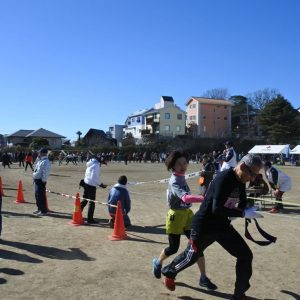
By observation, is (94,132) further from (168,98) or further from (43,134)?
(168,98)

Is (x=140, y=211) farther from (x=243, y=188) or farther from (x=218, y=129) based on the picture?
(x=218, y=129)

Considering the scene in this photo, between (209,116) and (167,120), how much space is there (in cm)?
1027

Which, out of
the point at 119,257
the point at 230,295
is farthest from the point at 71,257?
the point at 230,295

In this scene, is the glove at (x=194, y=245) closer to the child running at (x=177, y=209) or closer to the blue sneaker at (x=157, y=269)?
the child running at (x=177, y=209)

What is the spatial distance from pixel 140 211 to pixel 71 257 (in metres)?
5.53

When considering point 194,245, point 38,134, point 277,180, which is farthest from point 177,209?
point 38,134

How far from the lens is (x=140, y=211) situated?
1258cm

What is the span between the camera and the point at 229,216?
468 centimetres

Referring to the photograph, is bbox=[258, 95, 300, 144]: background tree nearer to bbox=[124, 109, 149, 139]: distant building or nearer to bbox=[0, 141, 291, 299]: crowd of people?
bbox=[124, 109, 149, 139]: distant building

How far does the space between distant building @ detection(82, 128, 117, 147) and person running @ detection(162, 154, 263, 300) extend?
292 feet

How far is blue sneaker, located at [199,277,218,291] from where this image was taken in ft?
18.1

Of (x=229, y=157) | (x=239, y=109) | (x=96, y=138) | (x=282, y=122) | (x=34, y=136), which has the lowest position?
(x=229, y=157)

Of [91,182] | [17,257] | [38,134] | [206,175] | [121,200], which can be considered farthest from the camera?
[38,134]

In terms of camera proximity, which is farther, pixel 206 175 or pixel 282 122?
pixel 282 122
